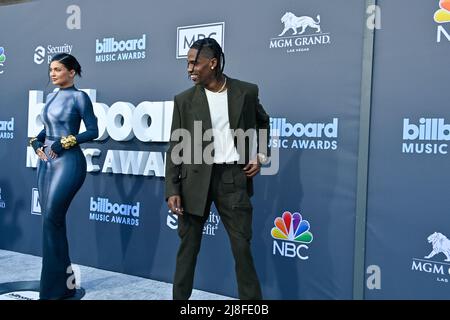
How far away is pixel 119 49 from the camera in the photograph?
3.91m

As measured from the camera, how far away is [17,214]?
14.7ft

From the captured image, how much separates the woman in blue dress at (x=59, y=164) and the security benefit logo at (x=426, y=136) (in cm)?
190

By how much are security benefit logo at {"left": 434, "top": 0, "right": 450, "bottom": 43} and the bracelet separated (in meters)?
2.21

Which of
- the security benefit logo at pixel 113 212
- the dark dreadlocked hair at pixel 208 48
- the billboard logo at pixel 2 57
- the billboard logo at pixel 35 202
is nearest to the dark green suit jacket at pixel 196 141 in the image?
the dark dreadlocked hair at pixel 208 48

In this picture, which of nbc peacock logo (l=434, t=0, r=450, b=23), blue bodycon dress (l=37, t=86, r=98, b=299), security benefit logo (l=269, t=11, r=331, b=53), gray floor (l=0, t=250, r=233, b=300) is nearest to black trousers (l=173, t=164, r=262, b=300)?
gray floor (l=0, t=250, r=233, b=300)

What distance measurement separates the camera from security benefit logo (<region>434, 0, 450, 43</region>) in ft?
8.73

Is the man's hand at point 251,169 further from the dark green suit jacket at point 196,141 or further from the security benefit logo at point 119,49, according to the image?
the security benefit logo at point 119,49

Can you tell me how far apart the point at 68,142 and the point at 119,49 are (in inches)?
46.6

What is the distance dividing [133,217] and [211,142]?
61.6 inches

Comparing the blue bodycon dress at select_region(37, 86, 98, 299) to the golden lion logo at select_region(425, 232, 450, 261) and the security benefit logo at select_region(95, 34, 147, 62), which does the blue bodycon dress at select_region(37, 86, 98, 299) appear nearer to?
the security benefit logo at select_region(95, 34, 147, 62)

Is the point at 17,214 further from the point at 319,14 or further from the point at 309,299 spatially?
the point at 319,14

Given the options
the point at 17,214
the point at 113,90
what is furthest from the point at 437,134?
the point at 17,214

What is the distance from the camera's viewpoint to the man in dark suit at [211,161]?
8.14 feet

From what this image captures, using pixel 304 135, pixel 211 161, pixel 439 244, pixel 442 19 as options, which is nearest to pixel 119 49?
pixel 304 135
